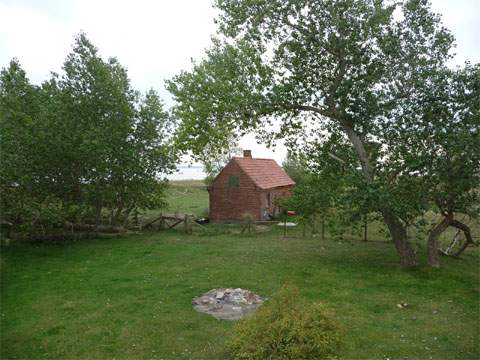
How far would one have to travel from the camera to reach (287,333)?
752cm

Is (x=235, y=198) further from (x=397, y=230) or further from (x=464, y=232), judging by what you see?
(x=464, y=232)

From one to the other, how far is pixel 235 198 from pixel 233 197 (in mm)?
200

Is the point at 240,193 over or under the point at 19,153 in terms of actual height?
under

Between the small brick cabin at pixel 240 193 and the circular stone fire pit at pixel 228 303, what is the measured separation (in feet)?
61.8

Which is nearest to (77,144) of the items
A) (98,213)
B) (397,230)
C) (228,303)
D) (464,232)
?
(98,213)

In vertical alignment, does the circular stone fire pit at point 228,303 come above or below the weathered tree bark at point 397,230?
below

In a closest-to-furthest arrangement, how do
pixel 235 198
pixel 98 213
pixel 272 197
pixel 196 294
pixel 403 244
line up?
pixel 196 294
pixel 403 244
pixel 98 213
pixel 235 198
pixel 272 197

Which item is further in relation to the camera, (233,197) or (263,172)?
(263,172)

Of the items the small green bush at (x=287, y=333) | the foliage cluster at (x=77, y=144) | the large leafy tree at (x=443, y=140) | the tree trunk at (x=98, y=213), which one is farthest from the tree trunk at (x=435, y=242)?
the tree trunk at (x=98, y=213)

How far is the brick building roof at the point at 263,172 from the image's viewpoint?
32812 millimetres

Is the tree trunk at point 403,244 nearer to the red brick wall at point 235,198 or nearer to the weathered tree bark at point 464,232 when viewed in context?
the weathered tree bark at point 464,232

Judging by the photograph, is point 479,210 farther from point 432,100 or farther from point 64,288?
point 64,288

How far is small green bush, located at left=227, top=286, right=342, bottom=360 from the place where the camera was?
7344mm

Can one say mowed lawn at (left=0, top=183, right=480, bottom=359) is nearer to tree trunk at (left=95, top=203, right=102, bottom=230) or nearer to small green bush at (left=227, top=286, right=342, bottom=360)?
small green bush at (left=227, top=286, right=342, bottom=360)
